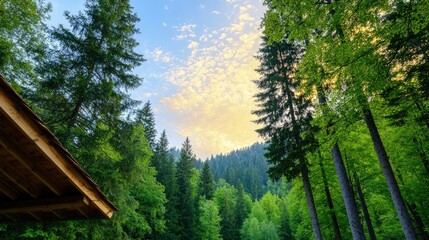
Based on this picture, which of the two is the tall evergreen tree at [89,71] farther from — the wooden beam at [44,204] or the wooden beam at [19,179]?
the wooden beam at [19,179]

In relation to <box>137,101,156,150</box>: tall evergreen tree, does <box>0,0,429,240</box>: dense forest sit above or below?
below

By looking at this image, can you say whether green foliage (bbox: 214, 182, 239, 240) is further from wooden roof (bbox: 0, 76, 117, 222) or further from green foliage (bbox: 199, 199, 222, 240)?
wooden roof (bbox: 0, 76, 117, 222)

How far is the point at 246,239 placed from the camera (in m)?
46.8

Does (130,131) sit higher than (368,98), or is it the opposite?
(130,131)

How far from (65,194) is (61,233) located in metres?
8.17

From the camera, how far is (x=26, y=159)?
325 cm

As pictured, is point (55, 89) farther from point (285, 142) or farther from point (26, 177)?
point (285, 142)

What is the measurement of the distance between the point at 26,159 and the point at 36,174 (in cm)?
23

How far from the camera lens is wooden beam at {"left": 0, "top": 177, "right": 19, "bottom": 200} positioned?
3881 mm

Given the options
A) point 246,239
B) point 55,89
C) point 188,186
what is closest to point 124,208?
point 55,89

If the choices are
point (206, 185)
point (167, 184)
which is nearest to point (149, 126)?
point (167, 184)

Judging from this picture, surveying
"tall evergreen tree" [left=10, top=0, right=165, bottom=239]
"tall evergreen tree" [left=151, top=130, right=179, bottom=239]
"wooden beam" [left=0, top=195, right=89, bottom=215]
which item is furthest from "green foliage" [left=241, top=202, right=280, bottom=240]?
"wooden beam" [left=0, top=195, right=89, bottom=215]

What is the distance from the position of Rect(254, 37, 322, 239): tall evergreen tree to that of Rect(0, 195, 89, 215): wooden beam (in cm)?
1291

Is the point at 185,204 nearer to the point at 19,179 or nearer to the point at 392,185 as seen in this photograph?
the point at 392,185
